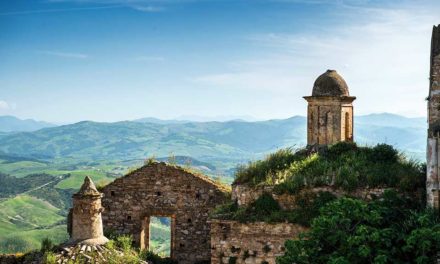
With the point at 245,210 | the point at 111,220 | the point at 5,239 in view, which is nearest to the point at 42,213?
the point at 5,239

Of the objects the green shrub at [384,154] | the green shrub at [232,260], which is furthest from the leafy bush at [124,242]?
the green shrub at [384,154]

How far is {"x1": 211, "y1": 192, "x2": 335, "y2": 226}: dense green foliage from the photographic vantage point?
16594mm

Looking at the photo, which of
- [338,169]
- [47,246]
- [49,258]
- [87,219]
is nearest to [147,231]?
[87,219]

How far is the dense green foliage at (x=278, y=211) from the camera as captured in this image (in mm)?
16594

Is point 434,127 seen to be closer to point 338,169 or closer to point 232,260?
point 338,169

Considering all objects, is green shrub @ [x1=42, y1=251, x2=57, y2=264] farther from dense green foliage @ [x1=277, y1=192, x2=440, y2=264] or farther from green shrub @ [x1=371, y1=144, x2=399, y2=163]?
green shrub @ [x1=371, y1=144, x2=399, y2=163]

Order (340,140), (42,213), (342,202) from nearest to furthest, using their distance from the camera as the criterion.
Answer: (342,202)
(340,140)
(42,213)

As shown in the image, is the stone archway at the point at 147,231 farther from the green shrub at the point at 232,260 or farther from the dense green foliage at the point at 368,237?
the dense green foliage at the point at 368,237

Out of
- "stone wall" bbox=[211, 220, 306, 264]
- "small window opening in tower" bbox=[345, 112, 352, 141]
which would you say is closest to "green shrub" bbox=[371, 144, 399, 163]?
"small window opening in tower" bbox=[345, 112, 352, 141]

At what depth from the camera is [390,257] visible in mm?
12453

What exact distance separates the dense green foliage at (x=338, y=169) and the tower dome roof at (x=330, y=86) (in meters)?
2.31

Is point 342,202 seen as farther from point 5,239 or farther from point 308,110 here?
point 5,239

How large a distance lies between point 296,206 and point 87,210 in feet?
24.0

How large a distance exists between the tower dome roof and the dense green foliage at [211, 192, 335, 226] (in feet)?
17.5
